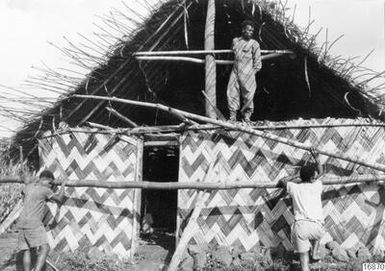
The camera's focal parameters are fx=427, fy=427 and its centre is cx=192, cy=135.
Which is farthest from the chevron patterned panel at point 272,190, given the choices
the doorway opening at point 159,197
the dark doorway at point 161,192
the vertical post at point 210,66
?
the dark doorway at point 161,192

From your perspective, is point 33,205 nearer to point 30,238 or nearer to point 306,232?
point 30,238

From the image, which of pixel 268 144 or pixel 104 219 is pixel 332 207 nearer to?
pixel 268 144

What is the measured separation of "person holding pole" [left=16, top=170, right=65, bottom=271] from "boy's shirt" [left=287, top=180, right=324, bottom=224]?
9.10 feet

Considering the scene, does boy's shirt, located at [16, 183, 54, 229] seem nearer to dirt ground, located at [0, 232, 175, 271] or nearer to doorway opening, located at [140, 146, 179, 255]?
dirt ground, located at [0, 232, 175, 271]

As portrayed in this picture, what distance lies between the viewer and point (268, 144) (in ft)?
16.0

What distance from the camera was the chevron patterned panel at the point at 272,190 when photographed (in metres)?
4.48

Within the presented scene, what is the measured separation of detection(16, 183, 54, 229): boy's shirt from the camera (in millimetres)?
5008

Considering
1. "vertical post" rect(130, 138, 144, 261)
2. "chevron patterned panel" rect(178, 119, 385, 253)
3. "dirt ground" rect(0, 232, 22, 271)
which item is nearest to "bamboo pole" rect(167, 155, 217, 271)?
"chevron patterned panel" rect(178, 119, 385, 253)

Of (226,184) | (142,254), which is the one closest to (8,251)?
(142,254)

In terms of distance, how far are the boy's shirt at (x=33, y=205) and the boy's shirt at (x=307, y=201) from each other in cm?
292

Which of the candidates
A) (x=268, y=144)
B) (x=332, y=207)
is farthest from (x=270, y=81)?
(x=332, y=207)

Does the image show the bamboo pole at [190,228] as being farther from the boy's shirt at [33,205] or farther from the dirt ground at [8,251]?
the dirt ground at [8,251]

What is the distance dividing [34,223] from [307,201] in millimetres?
3126

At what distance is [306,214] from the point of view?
4.07 metres
